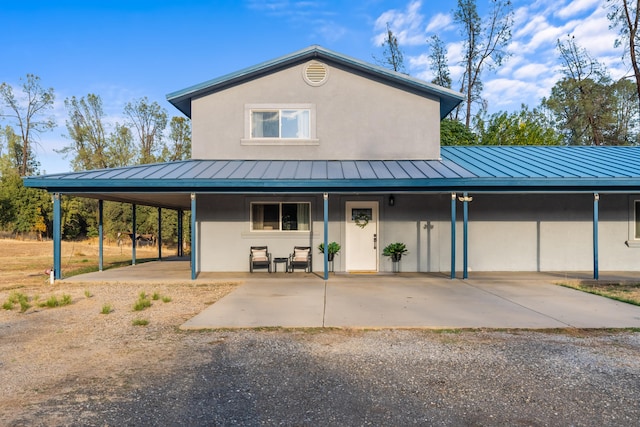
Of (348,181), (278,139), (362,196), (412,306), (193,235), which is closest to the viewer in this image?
(412,306)

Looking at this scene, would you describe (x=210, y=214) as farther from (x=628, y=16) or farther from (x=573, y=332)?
(x=628, y=16)

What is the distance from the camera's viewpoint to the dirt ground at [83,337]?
14.6ft

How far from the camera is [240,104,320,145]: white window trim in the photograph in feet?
44.7

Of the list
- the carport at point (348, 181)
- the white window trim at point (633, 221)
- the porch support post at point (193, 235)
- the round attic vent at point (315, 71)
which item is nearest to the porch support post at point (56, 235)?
the carport at point (348, 181)

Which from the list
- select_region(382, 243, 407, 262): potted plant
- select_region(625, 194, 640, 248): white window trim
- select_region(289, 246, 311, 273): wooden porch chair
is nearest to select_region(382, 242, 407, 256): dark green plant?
select_region(382, 243, 407, 262): potted plant

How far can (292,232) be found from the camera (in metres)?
13.1

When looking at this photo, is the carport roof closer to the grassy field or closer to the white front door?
the white front door

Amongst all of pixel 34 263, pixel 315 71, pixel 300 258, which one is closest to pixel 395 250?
pixel 300 258

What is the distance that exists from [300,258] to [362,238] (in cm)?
214

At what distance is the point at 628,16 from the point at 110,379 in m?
35.5

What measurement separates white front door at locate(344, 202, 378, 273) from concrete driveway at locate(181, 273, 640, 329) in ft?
5.91

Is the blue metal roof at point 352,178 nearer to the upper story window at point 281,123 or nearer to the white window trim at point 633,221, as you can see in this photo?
the white window trim at point 633,221

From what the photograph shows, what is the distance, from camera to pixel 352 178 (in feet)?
36.6

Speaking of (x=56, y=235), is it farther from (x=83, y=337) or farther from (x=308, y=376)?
(x=308, y=376)
